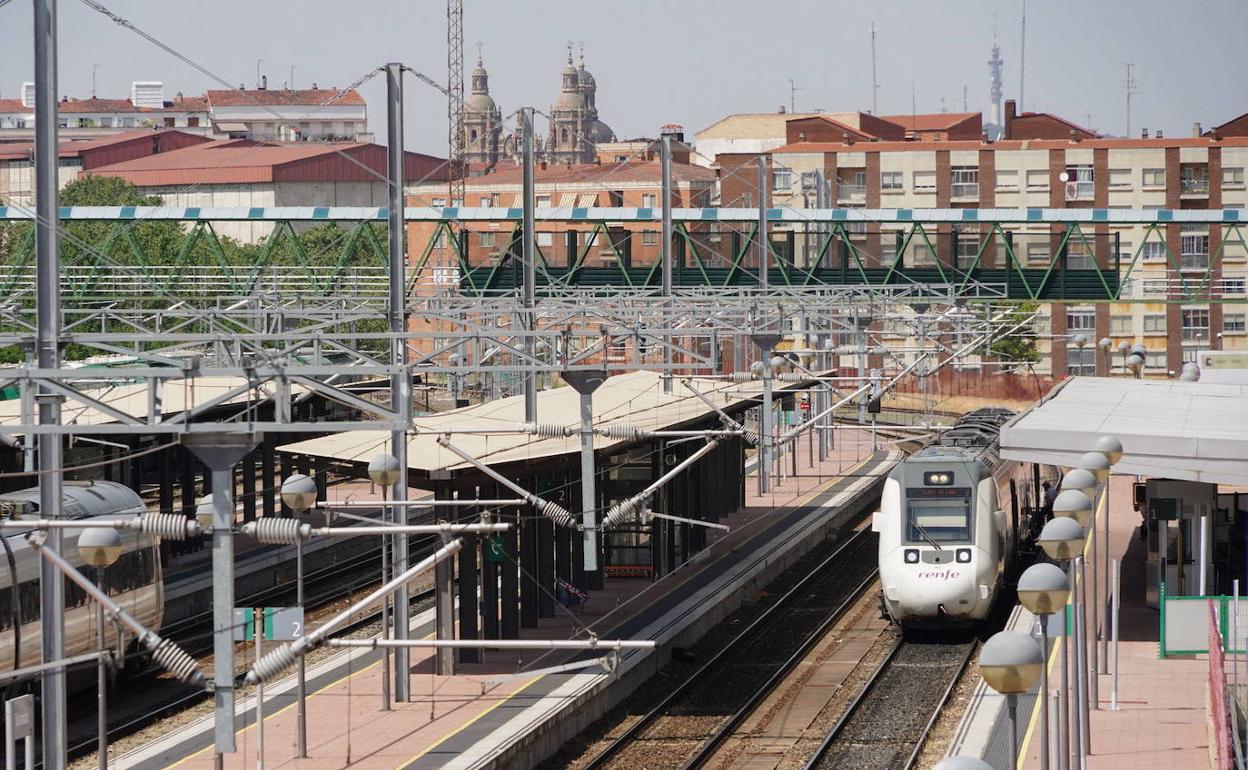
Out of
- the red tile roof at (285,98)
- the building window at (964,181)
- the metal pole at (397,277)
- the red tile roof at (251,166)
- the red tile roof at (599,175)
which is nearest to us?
the metal pole at (397,277)

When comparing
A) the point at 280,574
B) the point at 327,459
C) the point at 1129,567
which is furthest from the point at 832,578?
the point at 327,459

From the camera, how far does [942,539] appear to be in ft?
78.8

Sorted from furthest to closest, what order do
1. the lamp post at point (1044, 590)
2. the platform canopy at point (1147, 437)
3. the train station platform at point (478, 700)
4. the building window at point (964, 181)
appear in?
the building window at point (964, 181) → the platform canopy at point (1147, 437) → the train station platform at point (478, 700) → the lamp post at point (1044, 590)

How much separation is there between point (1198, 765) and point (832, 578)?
1592cm

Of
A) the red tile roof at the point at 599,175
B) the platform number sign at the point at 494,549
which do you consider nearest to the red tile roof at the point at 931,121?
the red tile roof at the point at 599,175

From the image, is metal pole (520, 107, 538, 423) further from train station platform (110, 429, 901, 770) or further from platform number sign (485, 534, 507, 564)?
train station platform (110, 429, 901, 770)

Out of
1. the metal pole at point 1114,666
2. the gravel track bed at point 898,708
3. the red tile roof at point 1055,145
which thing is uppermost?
the red tile roof at point 1055,145

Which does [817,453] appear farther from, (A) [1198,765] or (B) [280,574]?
(A) [1198,765]

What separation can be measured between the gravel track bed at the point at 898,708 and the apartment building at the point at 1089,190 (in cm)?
4704

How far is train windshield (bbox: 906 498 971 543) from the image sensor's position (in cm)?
2398

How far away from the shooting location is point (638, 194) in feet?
295

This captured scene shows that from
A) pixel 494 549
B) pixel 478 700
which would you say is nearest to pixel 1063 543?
pixel 478 700

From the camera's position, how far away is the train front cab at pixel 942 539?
23.9 meters

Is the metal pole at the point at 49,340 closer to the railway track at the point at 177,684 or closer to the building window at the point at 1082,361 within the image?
the railway track at the point at 177,684
